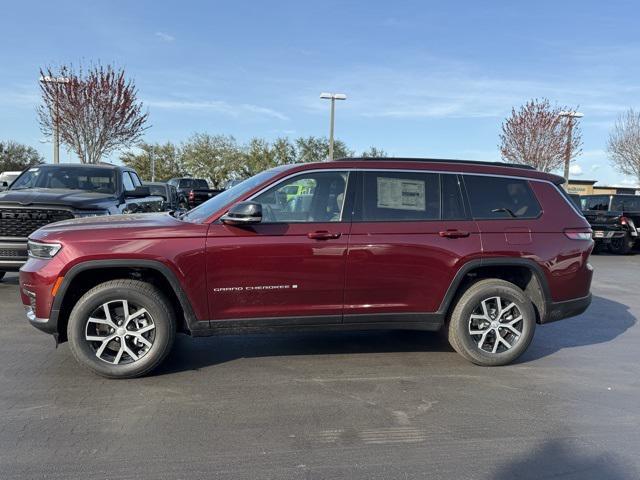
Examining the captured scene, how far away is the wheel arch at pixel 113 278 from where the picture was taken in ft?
13.3

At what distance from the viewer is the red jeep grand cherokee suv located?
4125 mm

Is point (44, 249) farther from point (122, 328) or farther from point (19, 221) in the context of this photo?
point (19, 221)

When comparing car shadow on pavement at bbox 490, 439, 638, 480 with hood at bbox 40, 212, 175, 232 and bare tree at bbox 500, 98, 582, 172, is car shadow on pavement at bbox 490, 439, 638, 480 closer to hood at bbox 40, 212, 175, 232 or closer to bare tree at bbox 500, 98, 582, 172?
hood at bbox 40, 212, 175, 232

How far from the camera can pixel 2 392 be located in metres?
3.89

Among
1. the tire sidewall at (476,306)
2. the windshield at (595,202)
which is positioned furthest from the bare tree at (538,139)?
the tire sidewall at (476,306)

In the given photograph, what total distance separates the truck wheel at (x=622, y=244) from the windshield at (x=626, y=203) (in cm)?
100

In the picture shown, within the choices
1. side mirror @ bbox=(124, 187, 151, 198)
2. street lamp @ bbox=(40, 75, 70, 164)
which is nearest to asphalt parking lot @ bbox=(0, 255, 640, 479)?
side mirror @ bbox=(124, 187, 151, 198)

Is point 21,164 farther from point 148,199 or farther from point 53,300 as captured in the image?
point 53,300

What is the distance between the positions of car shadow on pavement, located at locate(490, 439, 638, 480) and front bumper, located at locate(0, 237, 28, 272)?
6201 millimetres

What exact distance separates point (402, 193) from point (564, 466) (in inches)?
96.9

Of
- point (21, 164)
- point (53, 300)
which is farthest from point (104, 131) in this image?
point (21, 164)

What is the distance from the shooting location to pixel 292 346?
17.1ft

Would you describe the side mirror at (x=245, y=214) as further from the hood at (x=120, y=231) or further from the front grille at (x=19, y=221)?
the front grille at (x=19, y=221)

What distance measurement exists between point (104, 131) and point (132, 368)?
957 inches
